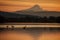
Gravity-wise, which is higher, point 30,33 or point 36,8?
point 36,8

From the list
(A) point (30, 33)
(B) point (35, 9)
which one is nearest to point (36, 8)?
(B) point (35, 9)

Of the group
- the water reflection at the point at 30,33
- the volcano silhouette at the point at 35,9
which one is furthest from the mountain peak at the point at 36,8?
the water reflection at the point at 30,33

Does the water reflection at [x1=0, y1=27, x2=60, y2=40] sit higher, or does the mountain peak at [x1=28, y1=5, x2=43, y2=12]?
the mountain peak at [x1=28, y1=5, x2=43, y2=12]

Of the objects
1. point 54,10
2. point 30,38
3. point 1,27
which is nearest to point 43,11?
point 54,10

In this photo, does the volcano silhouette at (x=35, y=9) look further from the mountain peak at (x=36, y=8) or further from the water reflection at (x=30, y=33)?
the water reflection at (x=30, y=33)

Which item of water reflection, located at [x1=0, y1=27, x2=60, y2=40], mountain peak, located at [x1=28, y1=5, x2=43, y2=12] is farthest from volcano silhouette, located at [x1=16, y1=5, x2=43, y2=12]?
water reflection, located at [x1=0, y1=27, x2=60, y2=40]

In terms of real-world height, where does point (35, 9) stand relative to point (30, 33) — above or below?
above

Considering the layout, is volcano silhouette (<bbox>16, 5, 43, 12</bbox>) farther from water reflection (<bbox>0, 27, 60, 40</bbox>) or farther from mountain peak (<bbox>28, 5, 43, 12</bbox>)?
water reflection (<bbox>0, 27, 60, 40</bbox>)

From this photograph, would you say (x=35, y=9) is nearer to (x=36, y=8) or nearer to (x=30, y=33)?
(x=36, y=8)

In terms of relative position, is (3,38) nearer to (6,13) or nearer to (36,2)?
(6,13)

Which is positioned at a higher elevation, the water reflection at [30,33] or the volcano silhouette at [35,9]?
the volcano silhouette at [35,9]

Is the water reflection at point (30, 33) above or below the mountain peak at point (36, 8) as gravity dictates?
below
